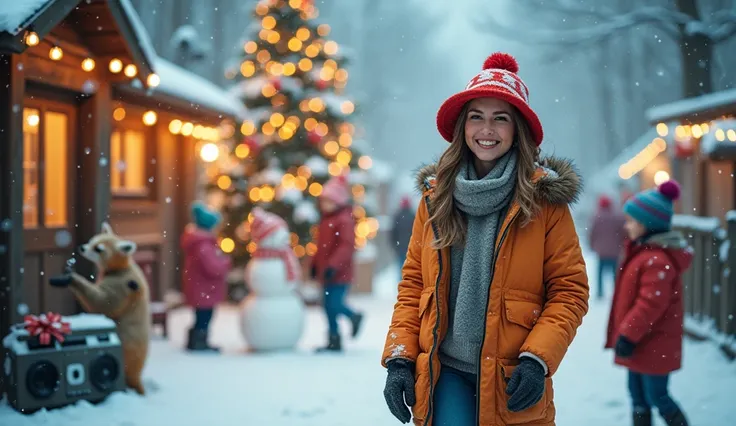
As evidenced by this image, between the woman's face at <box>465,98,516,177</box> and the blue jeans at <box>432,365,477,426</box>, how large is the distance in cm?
90

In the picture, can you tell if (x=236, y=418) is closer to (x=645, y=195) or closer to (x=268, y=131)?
(x=645, y=195)

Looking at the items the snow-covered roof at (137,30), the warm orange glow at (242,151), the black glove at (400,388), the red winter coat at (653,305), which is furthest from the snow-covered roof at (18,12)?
the warm orange glow at (242,151)

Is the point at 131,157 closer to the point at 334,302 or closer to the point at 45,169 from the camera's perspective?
the point at 45,169

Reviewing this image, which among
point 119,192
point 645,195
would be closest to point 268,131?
point 119,192

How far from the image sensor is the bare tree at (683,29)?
50.0 ft

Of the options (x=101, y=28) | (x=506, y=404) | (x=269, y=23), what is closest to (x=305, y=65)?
(x=269, y=23)

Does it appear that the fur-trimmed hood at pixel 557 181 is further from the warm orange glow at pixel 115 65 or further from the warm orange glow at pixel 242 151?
the warm orange glow at pixel 242 151

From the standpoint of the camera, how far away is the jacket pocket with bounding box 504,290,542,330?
3.18 metres

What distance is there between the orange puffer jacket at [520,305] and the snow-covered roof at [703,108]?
316 inches

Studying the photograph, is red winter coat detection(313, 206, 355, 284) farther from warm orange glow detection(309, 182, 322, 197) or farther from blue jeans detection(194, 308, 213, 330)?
warm orange glow detection(309, 182, 322, 197)

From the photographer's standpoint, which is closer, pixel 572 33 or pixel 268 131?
pixel 268 131

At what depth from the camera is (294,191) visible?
1490 centimetres

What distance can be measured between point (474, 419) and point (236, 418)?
3928 millimetres

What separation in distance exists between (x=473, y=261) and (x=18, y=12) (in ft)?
15.0
